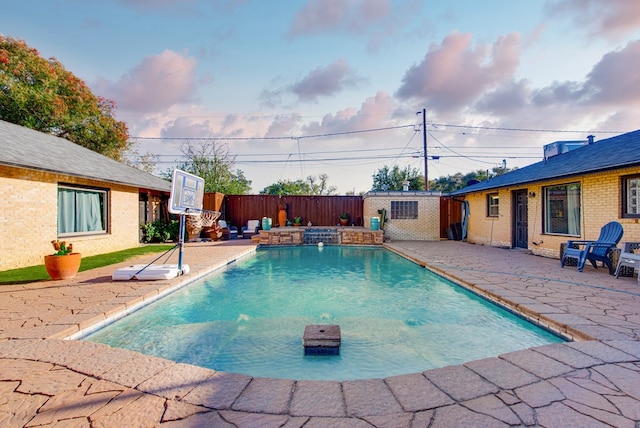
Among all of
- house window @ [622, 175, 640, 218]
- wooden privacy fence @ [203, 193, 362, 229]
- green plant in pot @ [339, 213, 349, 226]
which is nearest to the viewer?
house window @ [622, 175, 640, 218]

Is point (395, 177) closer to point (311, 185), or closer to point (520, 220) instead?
point (311, 185)

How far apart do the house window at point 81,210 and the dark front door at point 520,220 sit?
1348cm

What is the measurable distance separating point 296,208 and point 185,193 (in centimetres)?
1035

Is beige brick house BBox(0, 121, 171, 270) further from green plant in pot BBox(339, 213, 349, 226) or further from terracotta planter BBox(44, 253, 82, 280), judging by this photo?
green plant in pot BBox(339, 213, 349, 226)

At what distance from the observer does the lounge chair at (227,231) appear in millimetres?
14570

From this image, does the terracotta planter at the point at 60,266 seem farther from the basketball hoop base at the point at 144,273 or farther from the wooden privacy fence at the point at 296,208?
the wooden privacy fence at the point at 296,208

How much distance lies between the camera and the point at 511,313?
4.18 meters

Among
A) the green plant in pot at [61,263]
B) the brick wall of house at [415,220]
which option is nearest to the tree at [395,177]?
the brick wall of house at [415,220]

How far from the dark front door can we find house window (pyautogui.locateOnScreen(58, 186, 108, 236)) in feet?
44.2

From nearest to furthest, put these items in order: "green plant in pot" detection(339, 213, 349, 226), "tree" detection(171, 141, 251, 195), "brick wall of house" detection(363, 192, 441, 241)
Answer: "brick wall of house" detection(363, 192, 441, 241) < "green plant in pot" detection(339, 213, 349, 226) < "tree" detection(171, 141, 251, 195)

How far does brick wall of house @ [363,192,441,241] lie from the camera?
1419 cm

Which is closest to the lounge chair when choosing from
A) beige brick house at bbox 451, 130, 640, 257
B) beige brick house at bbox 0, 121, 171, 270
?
beige brick house at bbox 0, 121, 171, 270

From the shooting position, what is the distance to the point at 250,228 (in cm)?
1569

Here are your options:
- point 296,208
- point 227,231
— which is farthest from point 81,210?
point 296,208
